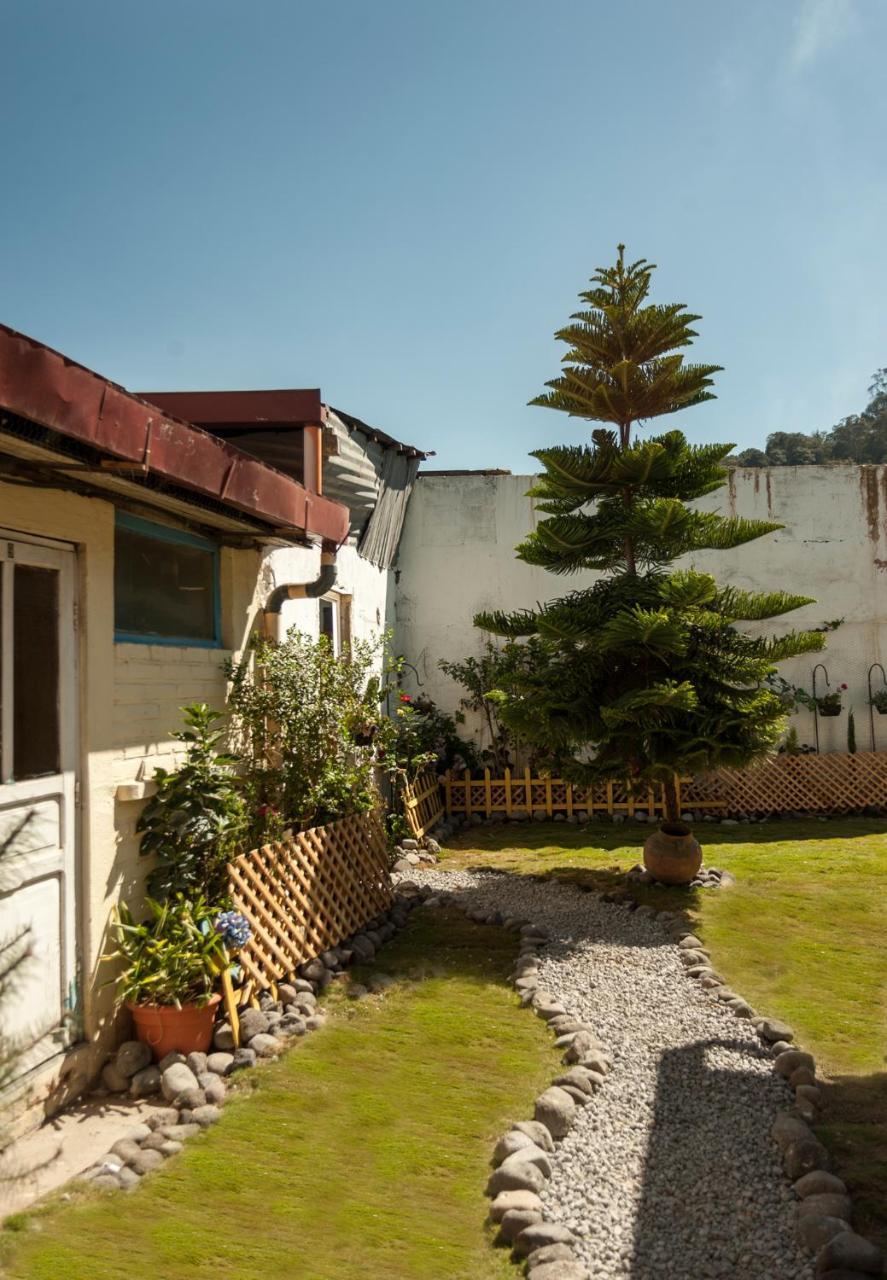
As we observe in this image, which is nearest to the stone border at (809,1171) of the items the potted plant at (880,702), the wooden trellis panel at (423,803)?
the wooden trellis panel at (423,803)

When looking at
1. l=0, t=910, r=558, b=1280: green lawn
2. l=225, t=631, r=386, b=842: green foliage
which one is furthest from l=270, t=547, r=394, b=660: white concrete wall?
l=0, t=910, r=558, b=1280: green lawn

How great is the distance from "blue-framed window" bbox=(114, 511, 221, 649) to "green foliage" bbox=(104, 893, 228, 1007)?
1.41 meters

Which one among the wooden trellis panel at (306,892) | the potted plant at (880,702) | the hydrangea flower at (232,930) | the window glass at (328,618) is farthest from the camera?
the potted plant at (880,702)

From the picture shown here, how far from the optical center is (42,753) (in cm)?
370

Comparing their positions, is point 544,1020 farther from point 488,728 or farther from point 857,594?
point 857,594

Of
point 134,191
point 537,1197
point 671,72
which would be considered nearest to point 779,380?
point 671,72

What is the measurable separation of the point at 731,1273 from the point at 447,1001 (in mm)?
2436

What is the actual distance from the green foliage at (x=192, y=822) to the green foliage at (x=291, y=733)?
1.94ft

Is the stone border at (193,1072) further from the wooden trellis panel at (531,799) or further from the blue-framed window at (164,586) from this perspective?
the wooden trellis panel at (531,799)

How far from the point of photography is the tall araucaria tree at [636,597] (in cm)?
668

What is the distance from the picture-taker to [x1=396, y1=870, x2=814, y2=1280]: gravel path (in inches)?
105

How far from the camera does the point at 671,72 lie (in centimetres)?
660

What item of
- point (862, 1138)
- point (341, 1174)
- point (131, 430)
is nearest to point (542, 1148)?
point (341, 1174)

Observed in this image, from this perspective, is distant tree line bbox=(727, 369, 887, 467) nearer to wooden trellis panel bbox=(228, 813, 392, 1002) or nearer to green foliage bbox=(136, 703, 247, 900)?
wooden trellis panel bbox=(228, 813, 392, 1002)
